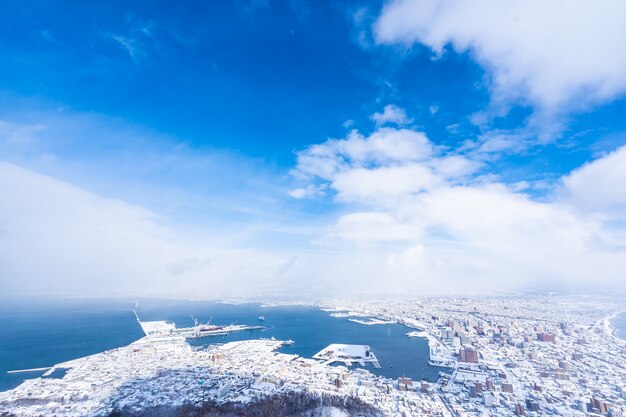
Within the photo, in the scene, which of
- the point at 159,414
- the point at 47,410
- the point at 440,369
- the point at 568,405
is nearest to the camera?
the point at 159,414

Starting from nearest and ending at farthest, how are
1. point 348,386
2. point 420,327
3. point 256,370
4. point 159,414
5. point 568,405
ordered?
point 159,414 < point 568,405 < point 348,386 < point 256,370 < point 420,327

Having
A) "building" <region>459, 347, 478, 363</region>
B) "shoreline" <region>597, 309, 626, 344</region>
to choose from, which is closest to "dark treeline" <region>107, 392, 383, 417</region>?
"building" <region>459, 347, 478, 363</region>

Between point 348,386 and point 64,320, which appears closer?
point 348,386

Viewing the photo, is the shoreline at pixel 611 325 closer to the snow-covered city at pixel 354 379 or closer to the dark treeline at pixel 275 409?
the snow-covered city at pixel 354 379

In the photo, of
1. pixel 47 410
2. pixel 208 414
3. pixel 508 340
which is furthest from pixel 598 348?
pixel 47 410

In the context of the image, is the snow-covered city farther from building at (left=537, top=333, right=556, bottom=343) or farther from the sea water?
the sea water

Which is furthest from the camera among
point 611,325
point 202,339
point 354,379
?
point 611,325

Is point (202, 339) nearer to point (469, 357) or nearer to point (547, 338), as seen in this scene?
point (469, 357)

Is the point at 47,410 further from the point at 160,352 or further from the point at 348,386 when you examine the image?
the point at 348,386

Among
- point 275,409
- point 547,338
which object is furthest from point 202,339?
point 547,338
